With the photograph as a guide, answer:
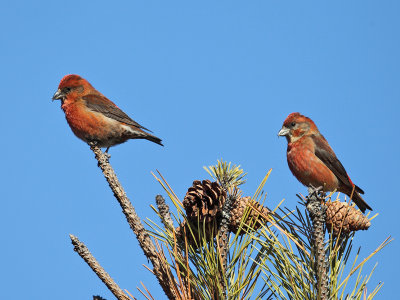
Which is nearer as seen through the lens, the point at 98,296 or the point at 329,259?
the point at 98,296

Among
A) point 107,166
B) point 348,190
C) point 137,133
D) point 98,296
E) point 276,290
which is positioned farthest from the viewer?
point 137,133

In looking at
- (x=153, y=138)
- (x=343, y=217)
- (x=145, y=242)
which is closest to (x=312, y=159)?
(x=153, y=138)

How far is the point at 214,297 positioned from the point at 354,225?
36.8 inches

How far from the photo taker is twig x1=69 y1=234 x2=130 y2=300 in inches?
95.7

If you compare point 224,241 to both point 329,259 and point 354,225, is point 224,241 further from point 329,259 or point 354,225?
point 354,225

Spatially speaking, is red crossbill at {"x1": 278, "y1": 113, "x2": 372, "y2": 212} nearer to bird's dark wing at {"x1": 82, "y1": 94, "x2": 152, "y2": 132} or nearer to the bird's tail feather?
the bird's tail feather

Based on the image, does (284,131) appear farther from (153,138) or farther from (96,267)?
(96,267)

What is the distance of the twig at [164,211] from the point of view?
9.33 feet

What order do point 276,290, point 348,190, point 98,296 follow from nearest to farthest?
1. point 98,296
2. point 276,290
3. point 348,190

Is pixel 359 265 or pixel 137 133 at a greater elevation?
pixel 137 133

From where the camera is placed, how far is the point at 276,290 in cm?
256

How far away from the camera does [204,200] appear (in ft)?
8.93

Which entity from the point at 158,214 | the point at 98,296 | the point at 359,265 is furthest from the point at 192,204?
the point at 359,265

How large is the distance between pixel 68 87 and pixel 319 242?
207 inches
